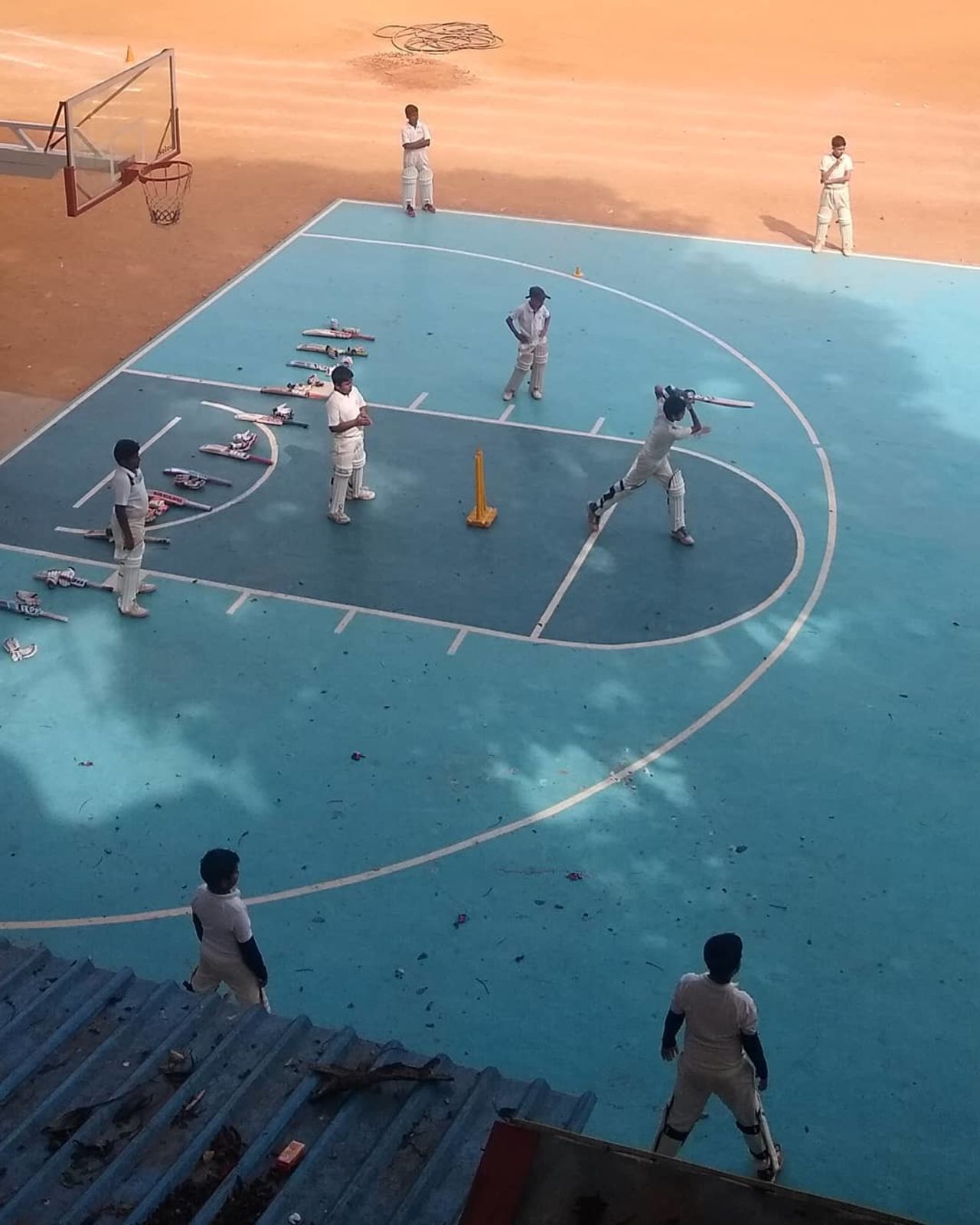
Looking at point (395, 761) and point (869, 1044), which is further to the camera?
point (395, 761)

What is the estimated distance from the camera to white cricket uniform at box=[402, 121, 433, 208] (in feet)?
86.6

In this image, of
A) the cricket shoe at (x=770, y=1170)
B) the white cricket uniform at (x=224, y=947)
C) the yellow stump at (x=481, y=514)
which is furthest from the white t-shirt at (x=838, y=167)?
the white cricket uniform at (x=224, y=947)

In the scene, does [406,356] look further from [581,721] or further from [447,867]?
[447,867]

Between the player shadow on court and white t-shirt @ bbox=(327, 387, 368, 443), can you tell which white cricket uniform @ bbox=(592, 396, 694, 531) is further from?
the player shadow on court

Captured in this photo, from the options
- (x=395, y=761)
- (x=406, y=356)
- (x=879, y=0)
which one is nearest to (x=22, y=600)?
(x=395, y=761)

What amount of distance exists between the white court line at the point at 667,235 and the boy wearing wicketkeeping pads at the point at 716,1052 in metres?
19.7

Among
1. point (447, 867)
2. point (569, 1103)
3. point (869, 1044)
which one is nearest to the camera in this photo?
point (569, 1103)

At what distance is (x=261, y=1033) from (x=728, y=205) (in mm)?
23418

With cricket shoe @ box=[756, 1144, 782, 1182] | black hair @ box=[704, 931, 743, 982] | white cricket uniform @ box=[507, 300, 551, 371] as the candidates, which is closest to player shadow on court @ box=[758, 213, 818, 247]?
white cricket uniform @ box=[507, 300, 551, 371]

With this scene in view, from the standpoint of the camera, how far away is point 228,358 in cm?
2123

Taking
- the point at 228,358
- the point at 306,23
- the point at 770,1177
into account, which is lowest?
the point at 770,1177

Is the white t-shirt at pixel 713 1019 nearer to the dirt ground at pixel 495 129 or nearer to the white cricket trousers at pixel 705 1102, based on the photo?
the white cricket trousers at pixel 705 1102

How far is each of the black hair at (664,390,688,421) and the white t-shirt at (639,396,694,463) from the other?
0.22 ft

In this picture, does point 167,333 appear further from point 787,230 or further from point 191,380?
point 787,230
